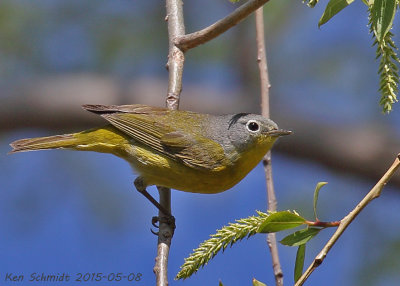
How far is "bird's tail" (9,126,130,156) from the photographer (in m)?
4.05

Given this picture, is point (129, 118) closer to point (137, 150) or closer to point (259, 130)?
point (137, 150)

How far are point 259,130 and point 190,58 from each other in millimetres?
4084

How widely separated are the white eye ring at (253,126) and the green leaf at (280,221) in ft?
6.80

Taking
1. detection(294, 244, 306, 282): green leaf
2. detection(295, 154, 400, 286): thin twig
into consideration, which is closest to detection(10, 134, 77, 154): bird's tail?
detection(294, 244, 306, 282): green leaf

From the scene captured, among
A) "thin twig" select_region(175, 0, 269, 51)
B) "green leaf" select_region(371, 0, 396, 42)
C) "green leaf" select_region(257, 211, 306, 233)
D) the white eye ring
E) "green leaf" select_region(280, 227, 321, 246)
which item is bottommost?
"green leaf" select_region(280, 227, 321, 246)

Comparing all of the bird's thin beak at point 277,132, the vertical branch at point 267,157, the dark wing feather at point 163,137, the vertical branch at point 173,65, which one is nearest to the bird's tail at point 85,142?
the dark wing feather at point 163,137

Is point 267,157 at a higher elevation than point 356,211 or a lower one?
higher

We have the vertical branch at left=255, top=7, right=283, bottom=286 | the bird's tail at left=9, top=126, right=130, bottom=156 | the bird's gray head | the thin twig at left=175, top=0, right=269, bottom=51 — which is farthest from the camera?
the bird's tail at left=9, top=126, right=130, bottom=156

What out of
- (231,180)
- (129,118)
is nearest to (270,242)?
(231,180)

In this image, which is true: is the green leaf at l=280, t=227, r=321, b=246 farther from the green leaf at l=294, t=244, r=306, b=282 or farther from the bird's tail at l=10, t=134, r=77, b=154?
the bird's tail at l=10, t=134, r=77, b=154

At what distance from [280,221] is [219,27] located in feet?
5.04

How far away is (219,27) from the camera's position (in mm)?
3164

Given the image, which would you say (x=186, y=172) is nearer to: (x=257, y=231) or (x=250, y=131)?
(x=250, y=131)

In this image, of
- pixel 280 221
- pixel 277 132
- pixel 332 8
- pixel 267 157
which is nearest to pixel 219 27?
pixel 267 157
